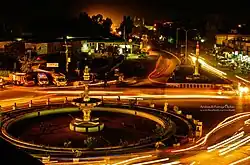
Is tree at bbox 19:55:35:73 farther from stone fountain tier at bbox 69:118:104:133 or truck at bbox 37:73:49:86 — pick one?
stone fountain tier at bbox 69:118:104:133

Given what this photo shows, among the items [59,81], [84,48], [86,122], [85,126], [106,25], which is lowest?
[85,126]

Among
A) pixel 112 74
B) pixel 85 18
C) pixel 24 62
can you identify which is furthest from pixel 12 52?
pixel 85 18

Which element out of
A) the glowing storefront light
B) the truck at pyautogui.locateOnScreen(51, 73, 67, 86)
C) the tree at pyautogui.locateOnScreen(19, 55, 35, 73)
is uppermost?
the glowing storefront light

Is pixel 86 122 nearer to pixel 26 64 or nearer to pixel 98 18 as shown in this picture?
pixel 26 64

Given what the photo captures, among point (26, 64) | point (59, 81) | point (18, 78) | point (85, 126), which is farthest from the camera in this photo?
point (26, 64)

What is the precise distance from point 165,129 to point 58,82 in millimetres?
24671

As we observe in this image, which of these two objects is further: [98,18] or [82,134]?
[98,18]

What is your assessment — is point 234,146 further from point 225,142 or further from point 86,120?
point 86,120

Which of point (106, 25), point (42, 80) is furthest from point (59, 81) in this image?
point (106, 25)

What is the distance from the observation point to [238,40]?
82.7 meters

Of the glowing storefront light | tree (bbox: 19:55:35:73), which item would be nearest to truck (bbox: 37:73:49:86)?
tree (bbox: 19:55:35:73)

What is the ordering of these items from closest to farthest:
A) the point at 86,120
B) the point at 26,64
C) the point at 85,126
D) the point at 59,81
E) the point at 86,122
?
the point at 85,126
the point at 86,122
the point at 86,120
the point at 59,81
the point at 26,64

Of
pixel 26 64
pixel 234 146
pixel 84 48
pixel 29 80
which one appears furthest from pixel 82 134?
pixel 84 48

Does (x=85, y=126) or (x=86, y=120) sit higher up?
(x=86, y=120)
